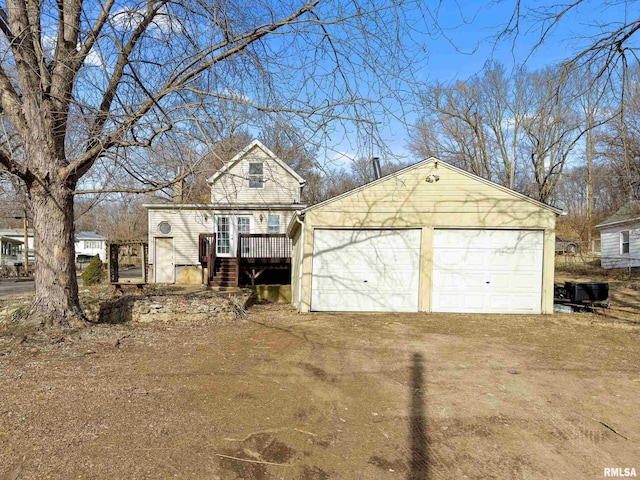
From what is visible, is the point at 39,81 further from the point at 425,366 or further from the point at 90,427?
the point at 425,366

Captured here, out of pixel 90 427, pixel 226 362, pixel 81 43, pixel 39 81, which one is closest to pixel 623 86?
pixel 226 362

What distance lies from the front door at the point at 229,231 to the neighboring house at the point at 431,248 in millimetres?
7555

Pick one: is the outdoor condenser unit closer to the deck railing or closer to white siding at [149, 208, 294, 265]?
the deck railing

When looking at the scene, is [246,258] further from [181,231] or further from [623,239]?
[623,239]

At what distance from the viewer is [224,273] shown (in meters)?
15.7

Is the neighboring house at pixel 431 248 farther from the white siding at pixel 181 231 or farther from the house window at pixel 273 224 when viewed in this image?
the white siding at pixel 181 231

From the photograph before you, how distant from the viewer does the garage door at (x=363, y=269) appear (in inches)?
407

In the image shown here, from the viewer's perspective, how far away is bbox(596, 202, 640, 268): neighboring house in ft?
66.3

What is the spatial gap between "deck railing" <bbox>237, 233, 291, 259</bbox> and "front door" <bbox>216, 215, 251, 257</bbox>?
111 centimetres

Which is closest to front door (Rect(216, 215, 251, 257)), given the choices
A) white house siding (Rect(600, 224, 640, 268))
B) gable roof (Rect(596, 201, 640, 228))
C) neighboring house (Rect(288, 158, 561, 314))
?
neighboring house (Rect(288, 158, 561, 314))

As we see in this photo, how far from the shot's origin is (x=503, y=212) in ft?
33.5

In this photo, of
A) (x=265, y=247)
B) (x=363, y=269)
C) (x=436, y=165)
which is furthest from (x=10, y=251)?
(x=436, y=165)

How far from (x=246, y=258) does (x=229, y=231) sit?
7.57ft

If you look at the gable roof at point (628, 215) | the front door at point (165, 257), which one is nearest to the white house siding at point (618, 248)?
the gable roof at point (628, 215)
